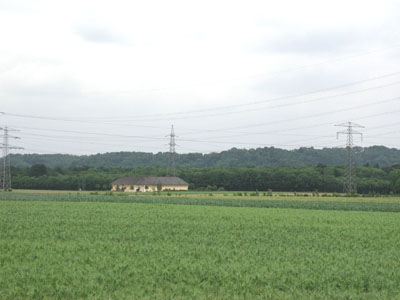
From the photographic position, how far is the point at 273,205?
197ft

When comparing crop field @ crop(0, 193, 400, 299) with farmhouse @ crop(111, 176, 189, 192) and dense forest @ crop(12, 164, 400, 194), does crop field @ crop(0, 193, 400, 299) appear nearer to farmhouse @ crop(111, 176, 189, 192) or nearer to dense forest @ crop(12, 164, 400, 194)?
dense forest @ crop(12, 164, 400, 194)

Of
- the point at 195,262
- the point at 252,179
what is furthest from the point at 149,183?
the point at 195,262

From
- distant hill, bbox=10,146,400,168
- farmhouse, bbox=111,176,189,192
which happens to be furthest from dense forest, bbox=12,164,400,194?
distant hill, bbox=10,146,400,168

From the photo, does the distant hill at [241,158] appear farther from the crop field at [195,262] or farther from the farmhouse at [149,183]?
the crop field at [195,262]

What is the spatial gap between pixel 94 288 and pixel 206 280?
3.41 meters

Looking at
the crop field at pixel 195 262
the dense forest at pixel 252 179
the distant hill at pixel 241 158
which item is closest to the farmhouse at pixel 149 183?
the dense forest at pixel 252 179

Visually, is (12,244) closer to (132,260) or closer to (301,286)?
(132,260)

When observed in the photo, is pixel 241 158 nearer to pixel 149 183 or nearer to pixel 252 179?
pixel 149 183

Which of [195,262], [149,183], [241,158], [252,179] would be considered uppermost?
[241,158]

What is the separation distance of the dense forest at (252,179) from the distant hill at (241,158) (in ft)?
95.1

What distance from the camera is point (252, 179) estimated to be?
126 metres

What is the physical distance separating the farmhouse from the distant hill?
114ft

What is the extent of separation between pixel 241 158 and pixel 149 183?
5571 cm

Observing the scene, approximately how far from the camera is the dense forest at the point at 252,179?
385 feet
